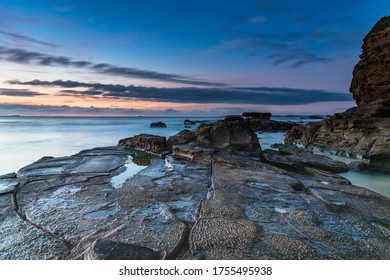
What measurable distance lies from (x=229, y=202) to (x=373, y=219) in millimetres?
2073

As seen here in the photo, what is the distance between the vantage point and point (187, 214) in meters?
3.58

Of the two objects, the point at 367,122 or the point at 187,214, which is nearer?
the point at 187,214

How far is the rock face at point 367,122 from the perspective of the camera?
434 inches

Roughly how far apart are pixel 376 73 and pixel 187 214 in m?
17.8

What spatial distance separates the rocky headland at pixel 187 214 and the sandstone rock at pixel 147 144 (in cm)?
312

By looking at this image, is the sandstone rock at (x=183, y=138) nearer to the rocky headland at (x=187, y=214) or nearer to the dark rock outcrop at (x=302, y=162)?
the dark rock outcrop at (x=302, y=162)

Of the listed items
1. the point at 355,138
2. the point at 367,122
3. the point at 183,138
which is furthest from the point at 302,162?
the point at 367,122

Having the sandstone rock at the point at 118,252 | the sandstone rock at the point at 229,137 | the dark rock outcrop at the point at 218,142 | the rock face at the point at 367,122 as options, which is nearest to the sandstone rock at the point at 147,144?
the dark rock outcrop at the point at 218,142

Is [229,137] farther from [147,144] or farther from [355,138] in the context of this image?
[355,138]

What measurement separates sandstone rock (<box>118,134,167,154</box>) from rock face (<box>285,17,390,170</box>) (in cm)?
815

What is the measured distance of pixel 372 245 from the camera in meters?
2.79

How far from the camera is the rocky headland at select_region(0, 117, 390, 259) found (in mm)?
2633
